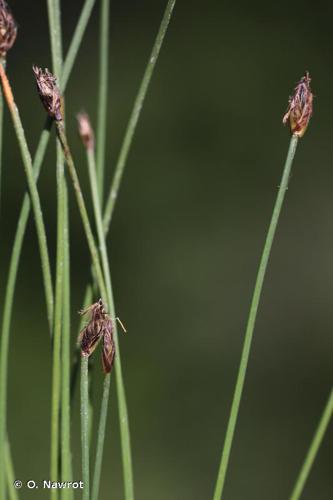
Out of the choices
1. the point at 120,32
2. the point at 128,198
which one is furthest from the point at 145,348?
the point at 120,32

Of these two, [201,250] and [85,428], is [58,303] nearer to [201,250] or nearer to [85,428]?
[85,428]

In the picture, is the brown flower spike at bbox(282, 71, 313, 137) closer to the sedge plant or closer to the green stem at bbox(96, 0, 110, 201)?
the sedge plant

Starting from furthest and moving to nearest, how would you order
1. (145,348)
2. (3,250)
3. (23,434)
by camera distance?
(3,250), (145,348), (23,434)

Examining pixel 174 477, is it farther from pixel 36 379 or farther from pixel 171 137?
pixel 171 137

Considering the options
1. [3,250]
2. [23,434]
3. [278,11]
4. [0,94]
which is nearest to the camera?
[0,94]

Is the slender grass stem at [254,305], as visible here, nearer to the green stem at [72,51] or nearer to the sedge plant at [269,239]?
the sedge plant at [269,239]

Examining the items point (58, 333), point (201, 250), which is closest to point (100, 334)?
point (58, 333)
